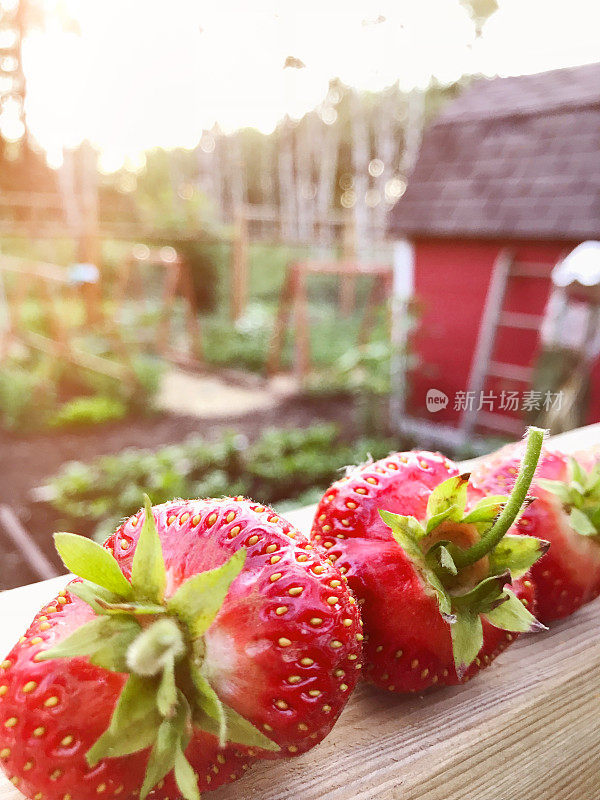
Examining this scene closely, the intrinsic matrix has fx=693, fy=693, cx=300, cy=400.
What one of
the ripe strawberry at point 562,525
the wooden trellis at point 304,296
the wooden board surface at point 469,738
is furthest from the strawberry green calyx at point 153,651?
the wooden trellis at point 304,296

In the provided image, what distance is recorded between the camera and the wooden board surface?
45 centimetres

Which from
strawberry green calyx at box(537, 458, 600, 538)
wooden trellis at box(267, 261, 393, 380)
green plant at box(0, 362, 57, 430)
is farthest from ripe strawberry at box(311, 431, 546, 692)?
wooden trellis at box(267, 261, 393, 380)

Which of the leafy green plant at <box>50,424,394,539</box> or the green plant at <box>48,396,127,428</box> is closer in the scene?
the leafy green plant at <box>50,424,394,539</box>

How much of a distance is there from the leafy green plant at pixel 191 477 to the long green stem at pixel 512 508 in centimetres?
232

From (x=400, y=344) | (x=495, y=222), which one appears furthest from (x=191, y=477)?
(x=495, y=222)

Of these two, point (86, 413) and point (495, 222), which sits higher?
point (495, 222)

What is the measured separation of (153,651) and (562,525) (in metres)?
0.39

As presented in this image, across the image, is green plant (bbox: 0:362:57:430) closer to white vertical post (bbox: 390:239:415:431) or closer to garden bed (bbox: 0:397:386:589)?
garden bed (bbox: 0:397:386:589)

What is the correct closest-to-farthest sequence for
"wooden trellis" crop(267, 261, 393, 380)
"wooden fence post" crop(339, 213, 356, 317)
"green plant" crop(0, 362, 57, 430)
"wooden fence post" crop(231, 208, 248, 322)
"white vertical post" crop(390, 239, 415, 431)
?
1. "green plant" crop(0, 362, 57, 430)
2. "white vertical post" crop(390, 239, 415, 431)
3. "wooden trellis" crop(267, 261, 393, 380)
4. "wooden fence post" crop(231, 208, 248, 322)
5. "wooden fence post" crop(339, 213, 356, 317)

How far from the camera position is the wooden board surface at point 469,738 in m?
0.45

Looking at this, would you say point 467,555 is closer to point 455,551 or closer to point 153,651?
point 455,551

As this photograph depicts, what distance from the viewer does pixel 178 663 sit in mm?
356

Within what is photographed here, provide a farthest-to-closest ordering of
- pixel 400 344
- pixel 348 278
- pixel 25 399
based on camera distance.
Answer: pixel 348 278, pixel 400 344, pixel 25 399

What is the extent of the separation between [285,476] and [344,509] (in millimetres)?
2737
